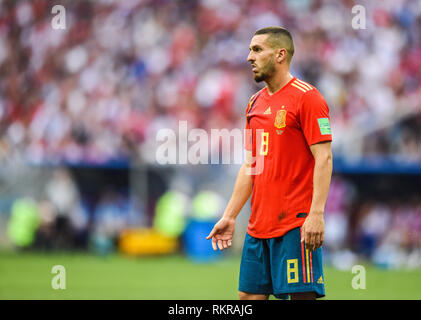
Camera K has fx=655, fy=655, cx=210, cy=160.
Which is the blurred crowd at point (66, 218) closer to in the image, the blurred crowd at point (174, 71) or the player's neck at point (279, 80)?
the blurred crowd at point (174, 71)

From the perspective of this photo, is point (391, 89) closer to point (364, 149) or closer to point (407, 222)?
point (364, 149)

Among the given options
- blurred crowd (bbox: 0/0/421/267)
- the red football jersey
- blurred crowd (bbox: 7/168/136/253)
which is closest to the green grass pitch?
blurred crowd (bbox: 7/168/136/253)

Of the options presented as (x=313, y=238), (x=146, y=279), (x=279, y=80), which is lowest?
(x=146, y=279)

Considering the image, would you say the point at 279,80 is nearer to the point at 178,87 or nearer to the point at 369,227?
the point at 369,227

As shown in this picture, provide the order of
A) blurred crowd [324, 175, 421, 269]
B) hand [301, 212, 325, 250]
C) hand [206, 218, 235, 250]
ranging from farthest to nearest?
blurred crowd [324, 175, 421, 269]
hand [206, 218, 235, 250]
hand [301, 212, 325, 250]

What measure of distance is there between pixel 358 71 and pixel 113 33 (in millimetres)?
6902

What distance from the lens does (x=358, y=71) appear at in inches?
601

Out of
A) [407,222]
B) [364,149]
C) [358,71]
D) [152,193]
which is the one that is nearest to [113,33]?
[152,193]

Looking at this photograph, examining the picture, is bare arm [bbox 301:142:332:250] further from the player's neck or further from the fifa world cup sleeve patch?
the player's neck

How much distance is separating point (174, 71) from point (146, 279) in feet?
26.1

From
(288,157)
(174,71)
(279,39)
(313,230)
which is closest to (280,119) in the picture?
(288,157)

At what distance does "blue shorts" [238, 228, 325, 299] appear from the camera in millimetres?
4180

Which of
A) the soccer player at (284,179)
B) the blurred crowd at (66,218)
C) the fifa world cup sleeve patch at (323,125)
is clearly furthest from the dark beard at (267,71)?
the blurred crowd at (66,218)

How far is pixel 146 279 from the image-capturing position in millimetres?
10430
